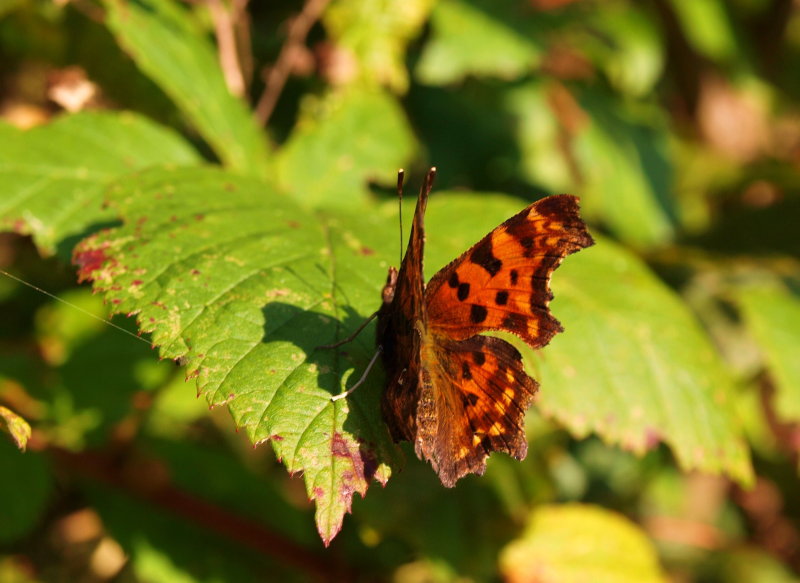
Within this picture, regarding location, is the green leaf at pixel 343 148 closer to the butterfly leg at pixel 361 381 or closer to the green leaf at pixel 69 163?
the green leaf at pixel 69 163

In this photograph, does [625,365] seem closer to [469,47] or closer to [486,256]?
[486,256]

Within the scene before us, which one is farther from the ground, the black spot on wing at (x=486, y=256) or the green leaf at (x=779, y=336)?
the black spot on wing at (x=486, y=256)

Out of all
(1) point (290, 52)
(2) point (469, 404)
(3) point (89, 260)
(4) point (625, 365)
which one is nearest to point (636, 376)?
(4) point (625, 365)

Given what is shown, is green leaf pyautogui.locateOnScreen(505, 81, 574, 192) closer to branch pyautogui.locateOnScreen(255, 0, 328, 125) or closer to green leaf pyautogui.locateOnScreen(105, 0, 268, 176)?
branch pyautogui.locateOnScreen(255, 0, 328, 125)

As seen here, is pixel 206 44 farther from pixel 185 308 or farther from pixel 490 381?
pixel 490 381

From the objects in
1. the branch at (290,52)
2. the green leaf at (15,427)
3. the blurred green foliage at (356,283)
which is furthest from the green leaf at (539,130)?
the green leaf at (15,427)

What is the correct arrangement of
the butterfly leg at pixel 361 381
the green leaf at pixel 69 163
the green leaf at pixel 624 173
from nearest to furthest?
the butterfly leg at pixel 361 381, the green leaf at pixel 69 163, the green leaf at pixel 624 173
